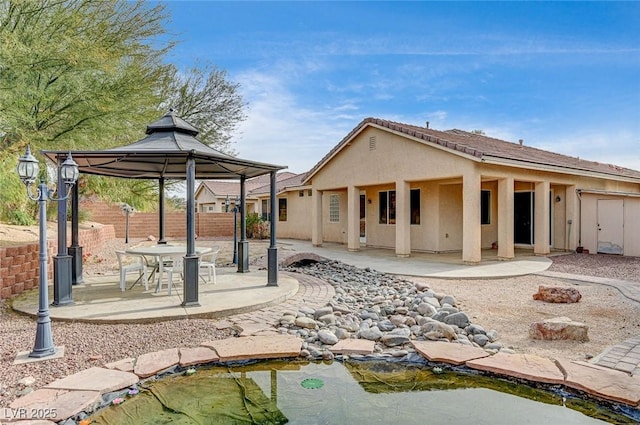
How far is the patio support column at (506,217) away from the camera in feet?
41.6

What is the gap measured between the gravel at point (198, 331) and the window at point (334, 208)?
11.4 metres

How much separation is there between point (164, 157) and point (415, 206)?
1126 cm

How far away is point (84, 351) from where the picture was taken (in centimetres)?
479

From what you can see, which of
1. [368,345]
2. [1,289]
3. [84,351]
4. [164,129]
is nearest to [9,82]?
[164,129]

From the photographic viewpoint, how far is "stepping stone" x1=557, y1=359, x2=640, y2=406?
Answer: 12.0 ft

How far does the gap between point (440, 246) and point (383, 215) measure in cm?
310

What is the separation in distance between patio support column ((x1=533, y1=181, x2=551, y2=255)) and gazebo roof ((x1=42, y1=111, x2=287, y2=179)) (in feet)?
33.4

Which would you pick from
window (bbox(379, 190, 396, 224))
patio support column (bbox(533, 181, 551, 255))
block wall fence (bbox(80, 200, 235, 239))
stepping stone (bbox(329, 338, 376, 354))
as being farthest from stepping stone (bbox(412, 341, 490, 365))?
block wall fence (bbox(80, 200, 235, 239))

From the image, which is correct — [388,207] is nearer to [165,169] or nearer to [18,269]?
[165,169]

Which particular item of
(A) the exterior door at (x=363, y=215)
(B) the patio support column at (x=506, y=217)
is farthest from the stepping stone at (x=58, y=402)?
(A) the exterior door at (x=363, y=215)

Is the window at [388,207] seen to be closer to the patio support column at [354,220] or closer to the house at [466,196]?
the house at [466,196]

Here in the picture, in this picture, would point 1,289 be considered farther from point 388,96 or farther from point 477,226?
point 388,96

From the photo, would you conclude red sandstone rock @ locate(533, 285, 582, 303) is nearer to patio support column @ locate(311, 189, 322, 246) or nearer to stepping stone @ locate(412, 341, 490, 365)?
stepping stone @ locate(412, 341, 490, 365)

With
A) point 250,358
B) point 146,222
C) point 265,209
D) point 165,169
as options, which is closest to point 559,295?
point 250,358
